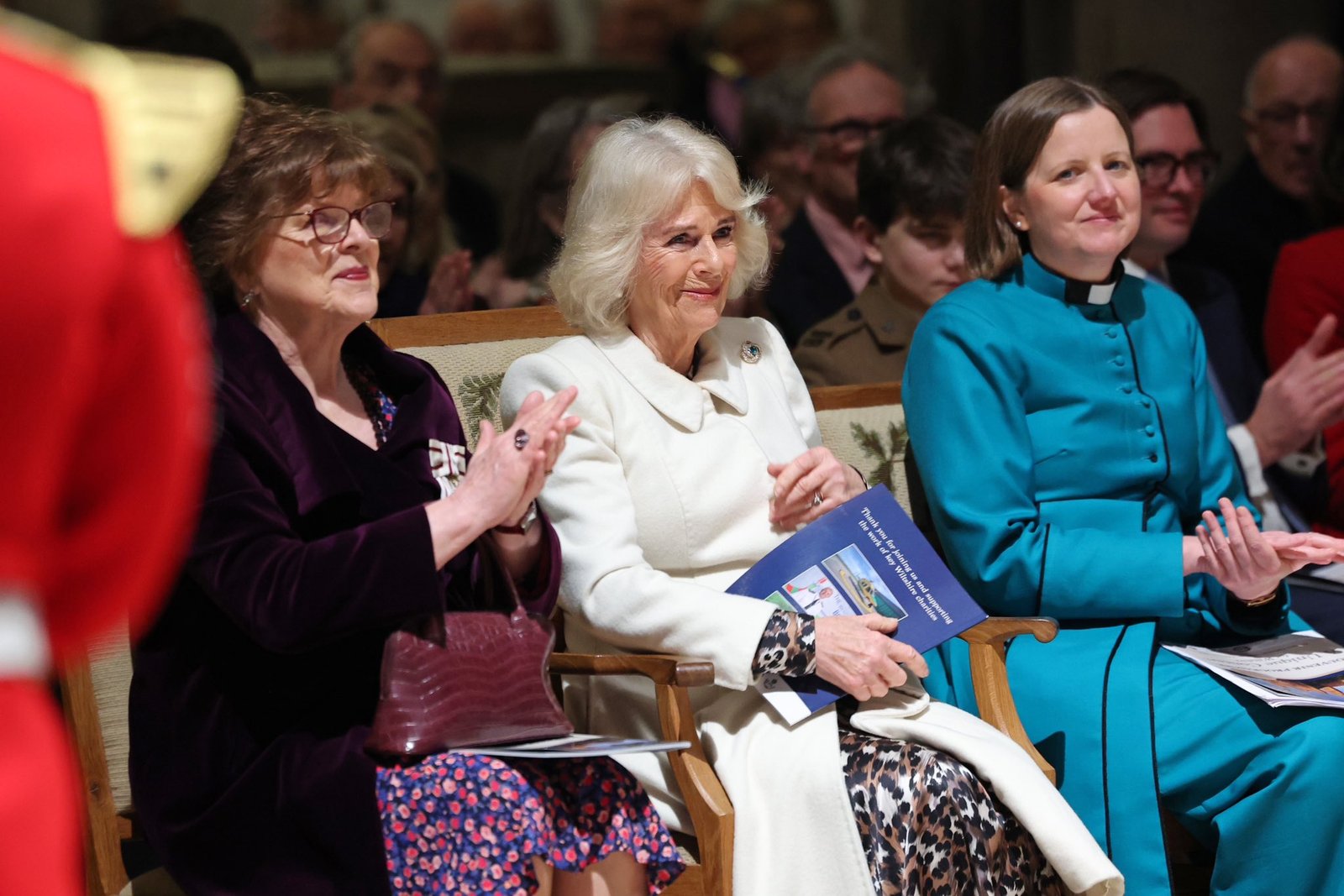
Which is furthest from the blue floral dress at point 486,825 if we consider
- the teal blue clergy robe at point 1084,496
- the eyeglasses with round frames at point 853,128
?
the eyeglasses with round frames at point 853,128

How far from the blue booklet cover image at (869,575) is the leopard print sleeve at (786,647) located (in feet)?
0.41

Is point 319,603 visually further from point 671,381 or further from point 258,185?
point 671,381

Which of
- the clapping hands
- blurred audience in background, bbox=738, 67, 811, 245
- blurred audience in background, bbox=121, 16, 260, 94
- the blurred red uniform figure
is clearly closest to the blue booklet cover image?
the clapping hands

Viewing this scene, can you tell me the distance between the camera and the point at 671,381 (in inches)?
137

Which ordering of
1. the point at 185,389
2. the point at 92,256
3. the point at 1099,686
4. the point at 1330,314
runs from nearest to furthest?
the point at 92,256, the point at 185,389, the point at 1099,686, the point at 1330,314

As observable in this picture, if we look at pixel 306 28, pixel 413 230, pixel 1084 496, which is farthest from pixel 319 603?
pixel 306 28

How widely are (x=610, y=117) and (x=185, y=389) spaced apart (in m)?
3.71

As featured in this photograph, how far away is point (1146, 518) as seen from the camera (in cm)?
379

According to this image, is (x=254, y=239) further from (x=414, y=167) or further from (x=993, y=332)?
(x=414, y=167)

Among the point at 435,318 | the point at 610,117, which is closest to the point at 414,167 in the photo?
the point at 610,117

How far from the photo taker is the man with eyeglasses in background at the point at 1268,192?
233 inches

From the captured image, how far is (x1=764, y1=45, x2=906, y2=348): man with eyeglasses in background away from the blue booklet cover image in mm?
1704

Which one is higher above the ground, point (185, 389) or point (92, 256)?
point (92, 256)

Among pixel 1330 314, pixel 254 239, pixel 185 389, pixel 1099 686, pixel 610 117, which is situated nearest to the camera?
pixel 185 389
